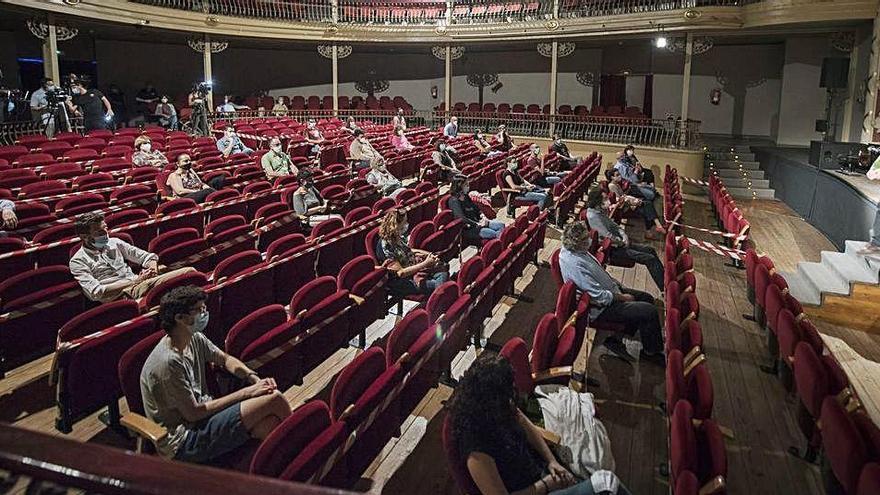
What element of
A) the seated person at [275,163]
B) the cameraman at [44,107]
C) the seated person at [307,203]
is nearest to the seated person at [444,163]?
the seated person at [275,163]

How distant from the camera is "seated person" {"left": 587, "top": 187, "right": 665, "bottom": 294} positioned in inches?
247

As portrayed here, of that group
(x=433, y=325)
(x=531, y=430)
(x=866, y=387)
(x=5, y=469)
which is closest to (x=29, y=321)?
(x=433, y=325)

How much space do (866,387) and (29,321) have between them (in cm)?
595

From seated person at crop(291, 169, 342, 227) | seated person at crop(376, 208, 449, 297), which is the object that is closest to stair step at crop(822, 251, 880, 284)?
seated person at crop(376, 208, 449, 297)

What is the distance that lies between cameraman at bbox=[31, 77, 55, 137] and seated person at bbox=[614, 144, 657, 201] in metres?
10.2

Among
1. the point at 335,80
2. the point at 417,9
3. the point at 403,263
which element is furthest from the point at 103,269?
the point at 417,9

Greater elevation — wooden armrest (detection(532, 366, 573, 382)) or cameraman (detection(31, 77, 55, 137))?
cameraman (detection(31, 77, 55, 137))

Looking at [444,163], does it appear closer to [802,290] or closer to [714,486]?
[802,290]

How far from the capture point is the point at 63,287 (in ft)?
14.1

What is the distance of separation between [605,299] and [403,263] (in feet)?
5.79

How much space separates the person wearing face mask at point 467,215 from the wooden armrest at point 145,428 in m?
4.61

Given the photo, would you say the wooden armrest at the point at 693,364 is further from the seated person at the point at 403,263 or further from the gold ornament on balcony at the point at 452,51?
the gold ornament on balcony at the point at 452,51

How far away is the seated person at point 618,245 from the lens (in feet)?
20.6

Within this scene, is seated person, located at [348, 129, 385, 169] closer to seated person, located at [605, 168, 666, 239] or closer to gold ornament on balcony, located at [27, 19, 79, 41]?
seated person, located at [605, 168, 666, 239]
